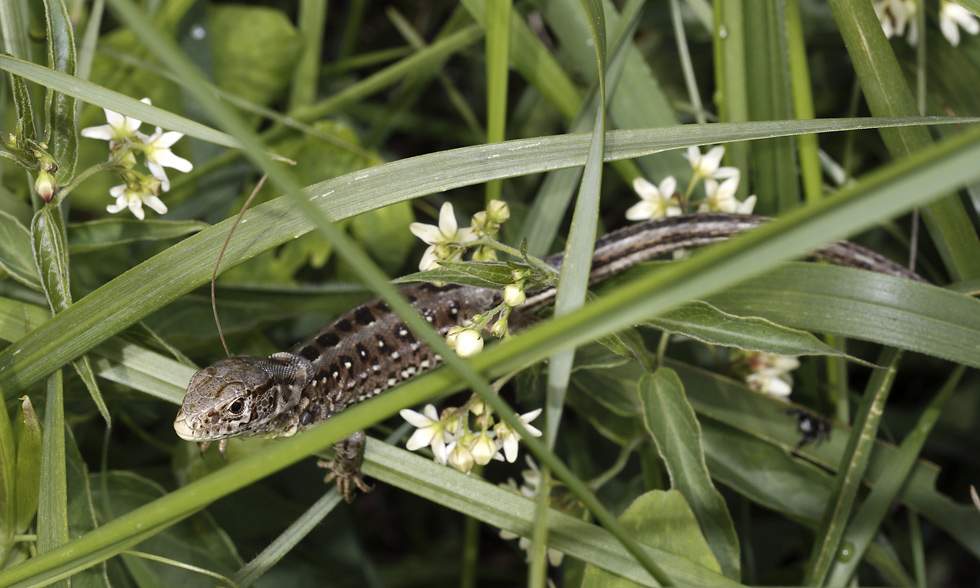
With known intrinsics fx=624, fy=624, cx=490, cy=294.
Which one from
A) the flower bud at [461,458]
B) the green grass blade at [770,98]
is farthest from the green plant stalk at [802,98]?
the flower bud at [461,458]

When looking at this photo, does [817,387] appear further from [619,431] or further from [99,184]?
[99,184]

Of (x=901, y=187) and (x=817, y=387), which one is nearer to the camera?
(x=901, y=187)

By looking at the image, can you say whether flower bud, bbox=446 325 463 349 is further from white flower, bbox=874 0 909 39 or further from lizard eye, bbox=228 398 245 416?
white flower, bbox=874 0 909 39

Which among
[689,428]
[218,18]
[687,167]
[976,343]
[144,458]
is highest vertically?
[218,18]

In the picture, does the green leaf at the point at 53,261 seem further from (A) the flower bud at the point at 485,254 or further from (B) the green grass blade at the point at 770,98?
(B) the green grass blade at the point at 770,98

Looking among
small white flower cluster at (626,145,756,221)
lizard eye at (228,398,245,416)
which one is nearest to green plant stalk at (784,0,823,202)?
small white flower cluster at (626,145,756,221)

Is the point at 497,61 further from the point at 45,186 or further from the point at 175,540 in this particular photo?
the point at 175,540

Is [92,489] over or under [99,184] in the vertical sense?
under

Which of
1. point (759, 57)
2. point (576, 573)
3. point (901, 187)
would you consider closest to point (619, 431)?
point (576, 573)
